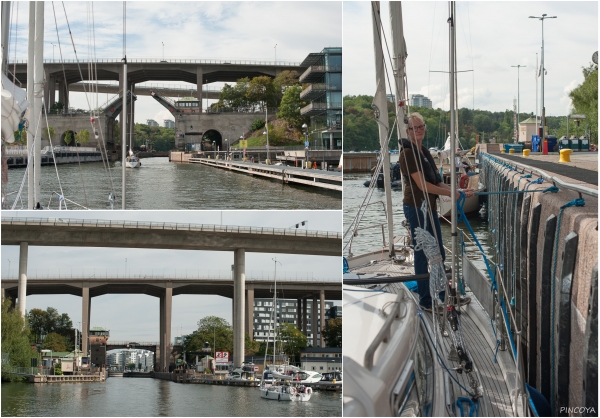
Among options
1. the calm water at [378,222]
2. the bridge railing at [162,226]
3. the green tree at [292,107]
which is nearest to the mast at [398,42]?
the bridge railing at [162,226]

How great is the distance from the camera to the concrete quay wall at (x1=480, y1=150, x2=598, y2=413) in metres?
4.64

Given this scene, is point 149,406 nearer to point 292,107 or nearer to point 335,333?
point 335,333

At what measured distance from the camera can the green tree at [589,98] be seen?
156ft

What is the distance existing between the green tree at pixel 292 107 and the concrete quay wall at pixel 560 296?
1994 cm

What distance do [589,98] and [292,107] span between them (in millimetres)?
26937

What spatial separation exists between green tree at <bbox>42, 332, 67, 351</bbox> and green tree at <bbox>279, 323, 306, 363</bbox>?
14.6 meters

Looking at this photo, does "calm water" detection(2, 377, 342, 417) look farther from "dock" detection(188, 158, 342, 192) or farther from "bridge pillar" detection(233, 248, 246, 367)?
"dock" detection(188, 158, 342, 192)

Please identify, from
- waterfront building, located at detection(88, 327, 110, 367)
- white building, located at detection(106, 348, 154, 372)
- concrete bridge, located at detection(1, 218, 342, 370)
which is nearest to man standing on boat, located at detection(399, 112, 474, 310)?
concrete bridge, located at detection(1, 218, 342, 370)

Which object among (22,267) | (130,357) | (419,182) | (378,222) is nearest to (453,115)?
(419,182)

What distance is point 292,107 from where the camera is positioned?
3106cm

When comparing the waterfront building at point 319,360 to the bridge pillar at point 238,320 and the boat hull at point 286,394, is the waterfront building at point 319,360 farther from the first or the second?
the bridge pillar at point 238,320

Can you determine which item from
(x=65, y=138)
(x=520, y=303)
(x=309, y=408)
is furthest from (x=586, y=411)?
(x=65, y=138)

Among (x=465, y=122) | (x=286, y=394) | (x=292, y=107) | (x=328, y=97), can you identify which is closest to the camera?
(x=328, y=97)

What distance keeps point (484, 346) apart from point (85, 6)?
6.90 metres
